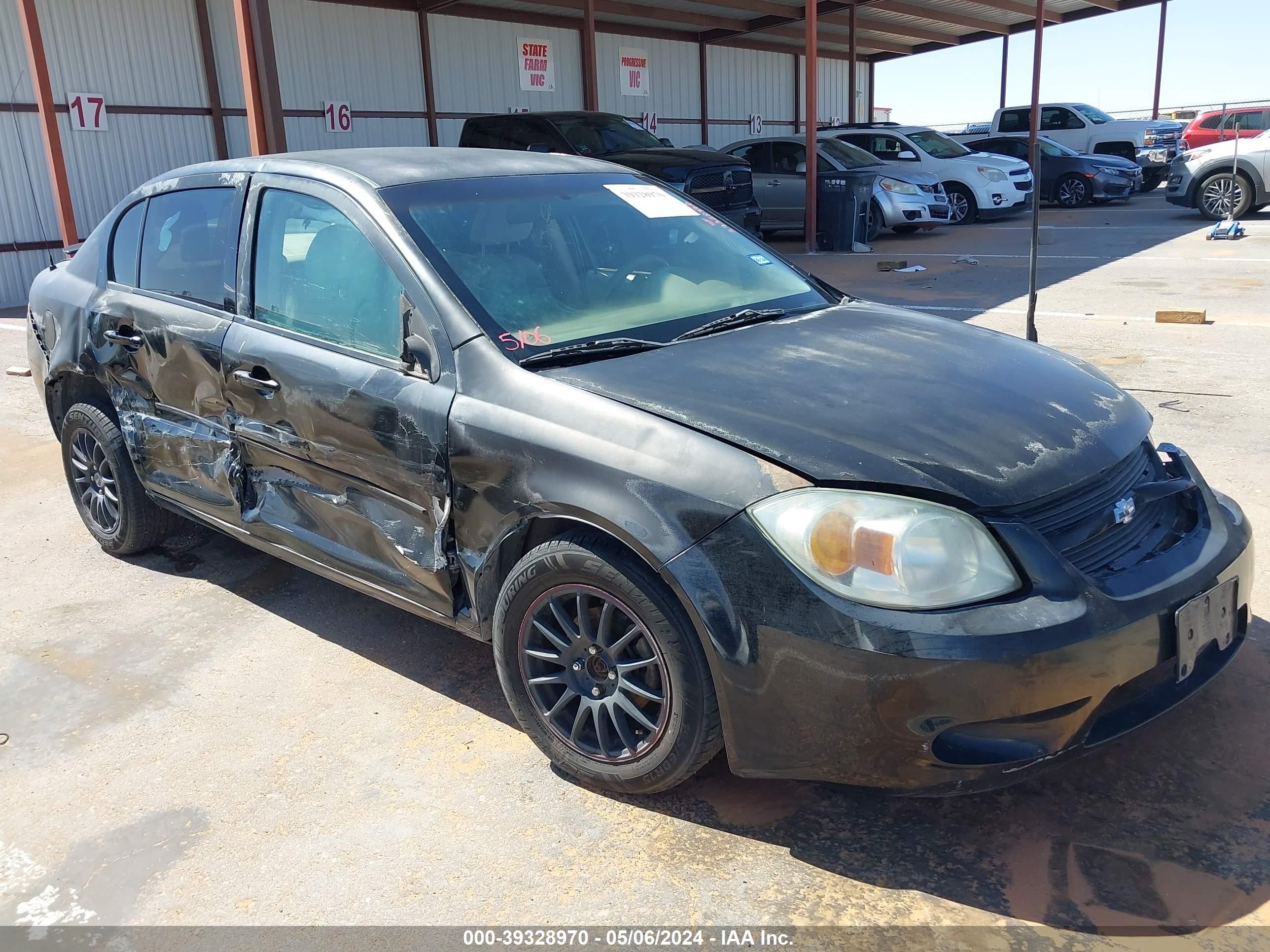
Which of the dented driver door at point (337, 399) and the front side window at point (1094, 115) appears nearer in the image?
the dented driver door at point (337, 399)

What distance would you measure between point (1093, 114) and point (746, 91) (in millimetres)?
7992

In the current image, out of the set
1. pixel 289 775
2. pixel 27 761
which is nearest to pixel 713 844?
pixel 289 775

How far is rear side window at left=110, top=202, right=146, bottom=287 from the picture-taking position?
169 inches

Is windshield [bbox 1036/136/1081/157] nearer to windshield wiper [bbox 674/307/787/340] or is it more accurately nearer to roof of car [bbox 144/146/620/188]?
roof of car [bbox 144/146/620/188]

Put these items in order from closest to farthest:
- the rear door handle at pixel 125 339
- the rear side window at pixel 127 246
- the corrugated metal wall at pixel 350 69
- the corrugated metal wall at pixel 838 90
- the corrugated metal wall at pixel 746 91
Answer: the rear door handle at pixel 125 339, the rear side window at pixel 127 246, the corrugated metal wall at pixel 350 69, the corrugated metal wall at pixel 746 91, the corrugated metal wall at pixel 838 90

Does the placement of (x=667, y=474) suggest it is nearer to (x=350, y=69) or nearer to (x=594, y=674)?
(x=594, y=674)

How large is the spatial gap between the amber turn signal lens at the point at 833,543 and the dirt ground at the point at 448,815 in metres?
0.37

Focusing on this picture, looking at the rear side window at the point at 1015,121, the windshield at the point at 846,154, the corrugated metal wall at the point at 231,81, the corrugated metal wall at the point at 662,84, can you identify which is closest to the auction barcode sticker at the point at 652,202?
the windshield at the point at 846,154

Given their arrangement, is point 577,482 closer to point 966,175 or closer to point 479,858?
point 479,858

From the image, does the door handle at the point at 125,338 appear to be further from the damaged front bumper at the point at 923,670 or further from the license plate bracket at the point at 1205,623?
the license plate bracket at the point at 1205,623

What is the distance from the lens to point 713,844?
2.59m

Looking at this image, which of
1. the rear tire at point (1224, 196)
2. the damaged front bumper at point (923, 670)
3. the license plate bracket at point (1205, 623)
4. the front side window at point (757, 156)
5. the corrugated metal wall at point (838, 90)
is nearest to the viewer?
the damaged front bumper at point (923, 670)

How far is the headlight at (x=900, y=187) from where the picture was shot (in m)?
15.6

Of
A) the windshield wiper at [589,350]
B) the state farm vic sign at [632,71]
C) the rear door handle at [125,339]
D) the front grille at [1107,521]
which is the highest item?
the state farm vic sign at [632,71]
